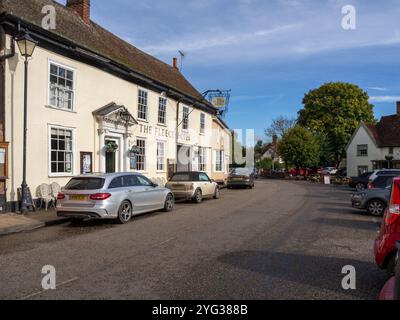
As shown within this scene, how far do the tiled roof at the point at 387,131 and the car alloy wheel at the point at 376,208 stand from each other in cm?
3303

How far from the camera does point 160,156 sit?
22.3 meters

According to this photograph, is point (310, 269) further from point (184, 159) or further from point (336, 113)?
point (336, 113)

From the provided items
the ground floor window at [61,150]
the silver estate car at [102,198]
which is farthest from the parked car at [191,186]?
the silver estate car at [102,198]

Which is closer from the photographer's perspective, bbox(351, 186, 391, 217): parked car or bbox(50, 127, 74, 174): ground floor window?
bbox(351, 186, 391, 217): parked car

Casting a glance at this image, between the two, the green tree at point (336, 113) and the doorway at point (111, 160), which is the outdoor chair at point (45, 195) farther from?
the green tree at point (336, 113)

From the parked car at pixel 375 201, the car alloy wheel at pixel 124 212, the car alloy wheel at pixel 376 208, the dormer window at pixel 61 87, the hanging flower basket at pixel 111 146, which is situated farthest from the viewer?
the hanging flower basket at pixel 111 146

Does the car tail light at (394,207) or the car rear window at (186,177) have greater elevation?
the car rear window at (186,177)

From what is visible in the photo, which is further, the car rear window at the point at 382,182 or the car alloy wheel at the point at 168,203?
A: the car rear window at the point at 382,182

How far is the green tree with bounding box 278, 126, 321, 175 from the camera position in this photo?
155 ft

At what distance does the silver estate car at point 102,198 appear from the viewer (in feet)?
34.0

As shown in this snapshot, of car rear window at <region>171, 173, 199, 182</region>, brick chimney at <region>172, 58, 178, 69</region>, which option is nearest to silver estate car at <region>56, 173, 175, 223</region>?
car rear window at <region>171, 173, 199, 182</region>

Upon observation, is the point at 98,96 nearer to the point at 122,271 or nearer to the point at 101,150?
the point at 101,150

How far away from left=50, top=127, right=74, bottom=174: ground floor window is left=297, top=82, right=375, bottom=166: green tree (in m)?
40.4

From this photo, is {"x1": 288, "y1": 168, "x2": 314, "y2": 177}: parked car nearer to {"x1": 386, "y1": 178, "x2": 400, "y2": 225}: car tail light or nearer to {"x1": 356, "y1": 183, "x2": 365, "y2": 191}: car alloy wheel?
{"x1": 356, "y1": 183, "x2": 365, "y2": 191}: car alloy wheel
